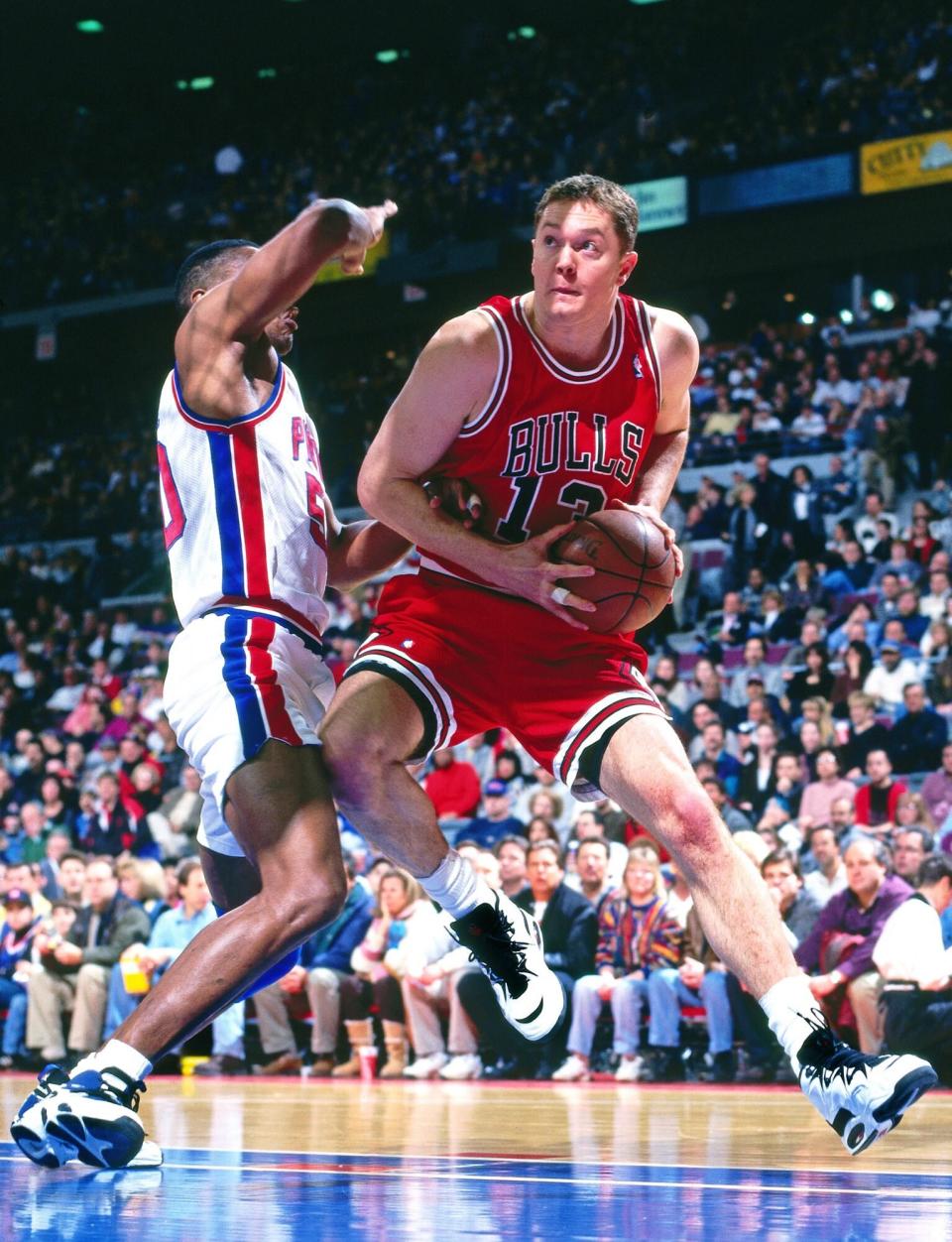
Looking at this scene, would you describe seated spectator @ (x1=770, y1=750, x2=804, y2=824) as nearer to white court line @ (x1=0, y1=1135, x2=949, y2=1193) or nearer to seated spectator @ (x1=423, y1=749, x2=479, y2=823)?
seated spectator @ (x1=423, y1=749, x2=479, y2=823)

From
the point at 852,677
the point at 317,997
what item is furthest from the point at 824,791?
the point at 317,997

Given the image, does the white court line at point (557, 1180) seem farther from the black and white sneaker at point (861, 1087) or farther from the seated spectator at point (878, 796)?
the seated spectator at point (878, 796)

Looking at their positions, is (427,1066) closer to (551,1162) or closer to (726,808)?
(726,808)

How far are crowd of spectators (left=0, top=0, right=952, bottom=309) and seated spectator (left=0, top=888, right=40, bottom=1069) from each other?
13.7 metres

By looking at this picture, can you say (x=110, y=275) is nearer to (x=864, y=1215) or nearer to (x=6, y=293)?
(x=6, y=293)

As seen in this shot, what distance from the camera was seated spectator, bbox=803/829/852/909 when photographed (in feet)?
30.2

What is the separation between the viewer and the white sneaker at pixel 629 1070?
910cm

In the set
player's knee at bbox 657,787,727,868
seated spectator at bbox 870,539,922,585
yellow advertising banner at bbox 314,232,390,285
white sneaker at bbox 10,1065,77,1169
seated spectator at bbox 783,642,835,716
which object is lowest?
white sneaker at bbox 10,1065,77,1169

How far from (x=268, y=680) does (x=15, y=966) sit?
26.5 feet

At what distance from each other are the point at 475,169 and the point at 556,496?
20.4 metres

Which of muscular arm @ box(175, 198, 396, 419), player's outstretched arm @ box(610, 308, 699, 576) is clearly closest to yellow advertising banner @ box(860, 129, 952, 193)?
player's outstretched arm @ box(610, 308, 699, 576)

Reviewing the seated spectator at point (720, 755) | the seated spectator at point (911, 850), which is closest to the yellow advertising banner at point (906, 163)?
the seated spectator at point (720, 755)

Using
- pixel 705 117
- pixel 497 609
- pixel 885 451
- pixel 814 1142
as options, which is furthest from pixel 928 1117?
pixel 705 117

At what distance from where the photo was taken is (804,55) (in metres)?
22.9
